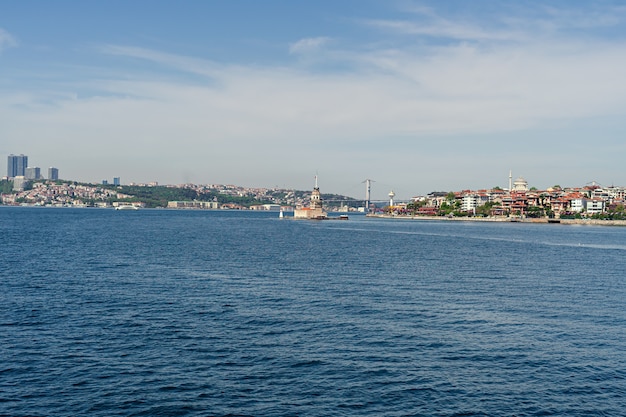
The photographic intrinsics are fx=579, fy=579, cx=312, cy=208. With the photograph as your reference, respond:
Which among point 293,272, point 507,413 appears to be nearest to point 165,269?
point 293,272

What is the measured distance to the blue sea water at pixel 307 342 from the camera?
732 inches

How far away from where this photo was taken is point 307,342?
24953 mm

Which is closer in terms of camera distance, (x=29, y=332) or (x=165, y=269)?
(x=29, y=332)

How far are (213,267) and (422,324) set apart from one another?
2572cm

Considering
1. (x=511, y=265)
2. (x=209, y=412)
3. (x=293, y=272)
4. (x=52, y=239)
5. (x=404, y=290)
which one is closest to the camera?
(x=209, y=412)

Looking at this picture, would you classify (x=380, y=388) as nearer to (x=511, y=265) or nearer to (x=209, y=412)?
(x=209, y=412)

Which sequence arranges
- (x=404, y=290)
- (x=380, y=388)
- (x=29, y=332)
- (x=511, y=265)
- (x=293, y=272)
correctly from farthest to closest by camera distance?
1. (x=511, y=265)
2. (x=293, y=272)
3. (x=404, y=290)
4. (x=29, y=332)
5. (x=380, y=388)

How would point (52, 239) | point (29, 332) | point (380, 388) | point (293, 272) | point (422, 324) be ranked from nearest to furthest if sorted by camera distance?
point (380, 388)
point (29, 332)
point (422, 324)
point (293, 272)
point (52, 239)

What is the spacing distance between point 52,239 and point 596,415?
246 ft

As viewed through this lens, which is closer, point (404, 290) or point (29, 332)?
point (29, 332)

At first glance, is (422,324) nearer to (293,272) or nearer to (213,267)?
(293,272)

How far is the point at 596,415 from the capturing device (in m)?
→ 18.0

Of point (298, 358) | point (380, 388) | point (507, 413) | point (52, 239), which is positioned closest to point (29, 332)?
point (298, 358)

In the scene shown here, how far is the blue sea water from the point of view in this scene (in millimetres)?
18594
